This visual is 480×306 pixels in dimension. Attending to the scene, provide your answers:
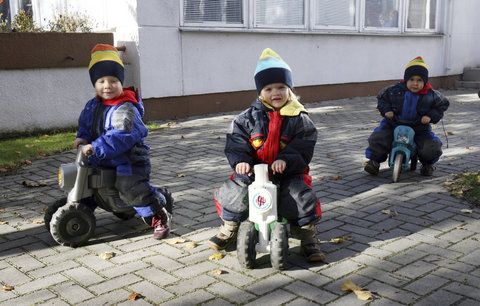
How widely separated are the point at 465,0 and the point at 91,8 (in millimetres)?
11256

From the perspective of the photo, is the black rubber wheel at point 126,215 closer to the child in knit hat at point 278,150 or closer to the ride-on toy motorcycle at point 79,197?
the ride-on toy motorcycle at point 79,197

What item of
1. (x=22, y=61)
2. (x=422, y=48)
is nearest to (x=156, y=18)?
(x=22, y=61)

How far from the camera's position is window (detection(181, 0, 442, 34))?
429 inches

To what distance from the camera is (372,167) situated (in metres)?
6.28

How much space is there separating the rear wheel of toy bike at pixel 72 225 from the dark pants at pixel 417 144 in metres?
3.42

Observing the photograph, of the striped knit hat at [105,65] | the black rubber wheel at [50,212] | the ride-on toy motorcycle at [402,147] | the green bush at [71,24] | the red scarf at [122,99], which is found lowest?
the black rubber wheel at [50,212]

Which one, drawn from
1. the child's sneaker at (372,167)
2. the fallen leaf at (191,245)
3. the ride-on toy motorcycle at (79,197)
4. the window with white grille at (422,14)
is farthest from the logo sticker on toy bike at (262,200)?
the window with white grille at (422,14)

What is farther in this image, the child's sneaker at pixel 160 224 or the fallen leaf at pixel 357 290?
the child's sneaker at pixel 160 224

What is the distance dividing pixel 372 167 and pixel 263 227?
2.89 metres

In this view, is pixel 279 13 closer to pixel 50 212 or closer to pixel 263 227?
pixel 50 212

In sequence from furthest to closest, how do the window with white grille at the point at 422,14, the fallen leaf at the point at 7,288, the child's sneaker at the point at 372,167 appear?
the window with white grille at the point at 422,14
the child's sneaker at the point at 372,167
the fallen leaf at the point at 7,288

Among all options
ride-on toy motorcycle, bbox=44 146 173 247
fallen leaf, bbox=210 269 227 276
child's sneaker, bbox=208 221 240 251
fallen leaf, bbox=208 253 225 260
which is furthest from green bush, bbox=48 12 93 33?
fallen leaf, bbox=210 269 227 276

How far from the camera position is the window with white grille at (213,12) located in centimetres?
1052

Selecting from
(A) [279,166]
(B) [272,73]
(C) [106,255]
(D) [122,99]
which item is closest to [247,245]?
(A) [279,166]
